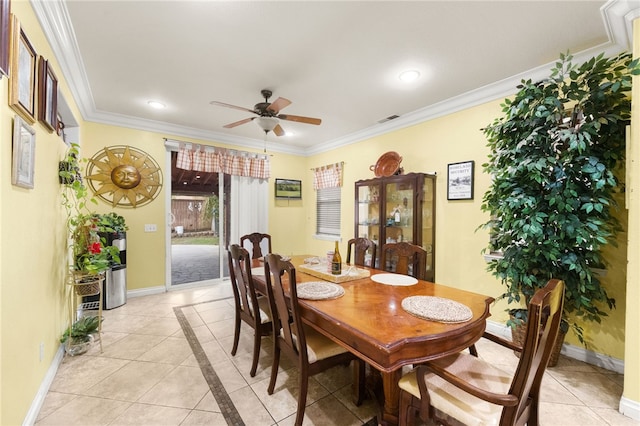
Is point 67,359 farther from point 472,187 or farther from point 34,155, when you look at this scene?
point 472,187

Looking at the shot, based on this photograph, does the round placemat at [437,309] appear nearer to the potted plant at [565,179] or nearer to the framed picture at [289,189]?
the potted plant at [565,179]

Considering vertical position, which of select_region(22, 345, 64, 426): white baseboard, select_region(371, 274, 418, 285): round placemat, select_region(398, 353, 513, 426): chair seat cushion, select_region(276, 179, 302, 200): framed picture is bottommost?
select_region(22, 345, 64, 426): white baseboard

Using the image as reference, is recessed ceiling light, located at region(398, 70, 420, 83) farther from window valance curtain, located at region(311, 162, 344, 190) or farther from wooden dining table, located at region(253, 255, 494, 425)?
window valance curtain, located at region(311, 162, 344, 190)

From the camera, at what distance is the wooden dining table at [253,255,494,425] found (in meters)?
1.17

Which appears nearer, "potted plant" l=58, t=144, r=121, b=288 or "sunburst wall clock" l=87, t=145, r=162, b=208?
"potted plant" l=58, t=144, r=121, b=288

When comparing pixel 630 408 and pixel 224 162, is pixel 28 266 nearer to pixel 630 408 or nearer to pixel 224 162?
pixel 224 162

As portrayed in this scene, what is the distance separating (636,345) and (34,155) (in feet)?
13.0

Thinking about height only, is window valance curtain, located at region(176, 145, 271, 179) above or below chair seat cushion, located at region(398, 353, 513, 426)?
above

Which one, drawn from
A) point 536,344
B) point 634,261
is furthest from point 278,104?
→ point 634,261

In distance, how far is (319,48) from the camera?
2244 millimetres

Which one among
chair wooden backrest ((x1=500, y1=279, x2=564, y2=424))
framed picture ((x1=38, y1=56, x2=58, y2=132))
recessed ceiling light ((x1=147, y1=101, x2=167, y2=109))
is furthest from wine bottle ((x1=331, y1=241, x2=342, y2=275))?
recessed ceiling light ((x1=147, y1=101, x2=167, y2=109))

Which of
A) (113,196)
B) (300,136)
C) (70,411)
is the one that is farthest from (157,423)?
(300,136)

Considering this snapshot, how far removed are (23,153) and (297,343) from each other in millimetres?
1904

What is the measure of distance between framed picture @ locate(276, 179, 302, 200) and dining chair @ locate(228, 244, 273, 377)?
9.76 ft
